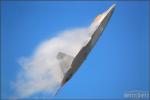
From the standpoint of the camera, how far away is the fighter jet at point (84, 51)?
52.5 metres

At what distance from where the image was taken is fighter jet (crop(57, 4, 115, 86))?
52.5 meters

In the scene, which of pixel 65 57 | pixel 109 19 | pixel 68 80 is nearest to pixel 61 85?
pixel 68 80

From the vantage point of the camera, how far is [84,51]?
52500 millimetres

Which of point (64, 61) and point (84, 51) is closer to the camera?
point (84, 51)

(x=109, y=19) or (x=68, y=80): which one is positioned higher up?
(x=109, y=19)

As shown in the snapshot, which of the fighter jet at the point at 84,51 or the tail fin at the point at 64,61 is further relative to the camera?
the tail fin at the point at 64,61

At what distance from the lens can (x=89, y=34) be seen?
53.3 metres

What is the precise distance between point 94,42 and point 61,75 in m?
11.6

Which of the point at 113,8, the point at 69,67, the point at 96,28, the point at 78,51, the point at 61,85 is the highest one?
the point at 113,8

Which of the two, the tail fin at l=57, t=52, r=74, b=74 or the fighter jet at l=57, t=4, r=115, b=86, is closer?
the fighter jet at l=57, t=4, r=115, b=86

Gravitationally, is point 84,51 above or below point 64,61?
above

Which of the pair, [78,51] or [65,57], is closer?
[78,51]

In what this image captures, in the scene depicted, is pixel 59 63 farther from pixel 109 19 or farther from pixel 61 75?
pixel 109 19

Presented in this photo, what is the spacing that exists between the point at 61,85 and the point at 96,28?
624 inches
